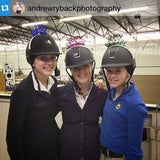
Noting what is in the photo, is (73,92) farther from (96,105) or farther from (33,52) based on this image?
(33,52)

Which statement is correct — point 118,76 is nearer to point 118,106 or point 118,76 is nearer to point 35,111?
point 118,106

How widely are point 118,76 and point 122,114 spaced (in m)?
0.28

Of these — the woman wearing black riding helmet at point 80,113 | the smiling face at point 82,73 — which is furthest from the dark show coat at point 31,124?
the smiling face at point 82,73

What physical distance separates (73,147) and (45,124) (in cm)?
30

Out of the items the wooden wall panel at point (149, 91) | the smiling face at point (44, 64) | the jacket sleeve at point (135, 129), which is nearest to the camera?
the jacket sleeve at point (135, 129)

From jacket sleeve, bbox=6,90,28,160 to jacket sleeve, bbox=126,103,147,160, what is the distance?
76 cm

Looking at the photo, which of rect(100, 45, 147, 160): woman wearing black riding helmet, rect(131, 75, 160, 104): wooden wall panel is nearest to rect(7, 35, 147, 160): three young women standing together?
rect(100, 45, 147, 160): woman wearing black riding helmet

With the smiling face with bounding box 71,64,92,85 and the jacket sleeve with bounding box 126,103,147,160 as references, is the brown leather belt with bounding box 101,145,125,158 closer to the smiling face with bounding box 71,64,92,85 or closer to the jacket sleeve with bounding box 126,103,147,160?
the jacket sleeve with bounding box 126,103,147,160

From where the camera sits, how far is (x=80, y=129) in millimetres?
1205

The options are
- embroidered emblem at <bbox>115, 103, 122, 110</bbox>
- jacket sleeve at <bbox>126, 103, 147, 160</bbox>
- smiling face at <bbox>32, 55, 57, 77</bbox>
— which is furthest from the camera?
smiling face at <bbox>32, 55, 57, 77</bbox>

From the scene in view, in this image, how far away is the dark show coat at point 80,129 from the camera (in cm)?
121

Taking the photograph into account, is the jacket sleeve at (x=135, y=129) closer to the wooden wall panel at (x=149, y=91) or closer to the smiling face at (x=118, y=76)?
the smiling face at (x=118, y=76)

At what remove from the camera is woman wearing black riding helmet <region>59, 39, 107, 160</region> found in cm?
121

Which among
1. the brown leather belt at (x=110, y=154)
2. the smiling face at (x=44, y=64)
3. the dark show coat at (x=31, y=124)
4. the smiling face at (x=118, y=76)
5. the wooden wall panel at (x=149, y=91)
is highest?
the smiling face at (x=44, y=64)
